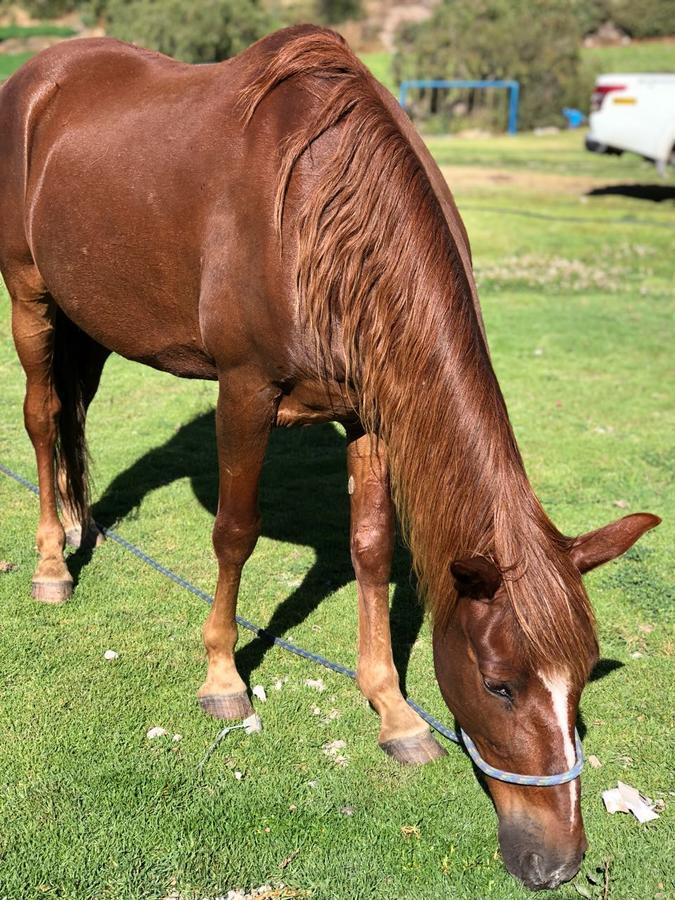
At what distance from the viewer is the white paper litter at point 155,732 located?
10.5ft

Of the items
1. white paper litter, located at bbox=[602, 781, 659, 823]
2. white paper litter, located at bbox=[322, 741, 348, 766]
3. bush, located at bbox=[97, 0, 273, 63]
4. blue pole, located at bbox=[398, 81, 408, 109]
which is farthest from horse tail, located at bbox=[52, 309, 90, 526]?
bush, located at bbox=[97, 0, 273, 63]

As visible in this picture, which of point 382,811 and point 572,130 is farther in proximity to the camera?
point 572,130

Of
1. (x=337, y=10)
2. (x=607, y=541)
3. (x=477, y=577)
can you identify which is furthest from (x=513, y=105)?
(x=337, y=10)

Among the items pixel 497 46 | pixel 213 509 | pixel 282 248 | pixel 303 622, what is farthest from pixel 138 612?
pixel 497 46

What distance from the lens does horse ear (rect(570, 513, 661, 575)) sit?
246cm

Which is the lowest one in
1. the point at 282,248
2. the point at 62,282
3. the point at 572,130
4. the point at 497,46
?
the point at 572,130

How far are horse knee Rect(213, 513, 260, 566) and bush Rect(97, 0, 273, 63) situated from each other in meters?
28.0

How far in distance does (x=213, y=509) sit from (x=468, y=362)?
272 cm

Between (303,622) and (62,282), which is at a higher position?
(62,282)

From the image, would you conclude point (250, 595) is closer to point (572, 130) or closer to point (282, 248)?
point (282, 248)

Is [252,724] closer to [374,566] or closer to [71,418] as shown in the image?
[374,566]

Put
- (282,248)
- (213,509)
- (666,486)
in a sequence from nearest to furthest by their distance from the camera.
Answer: (282,248), (213,509), (666,486)

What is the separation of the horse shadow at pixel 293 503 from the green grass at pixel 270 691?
0.05 feet

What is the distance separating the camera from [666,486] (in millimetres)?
5504
